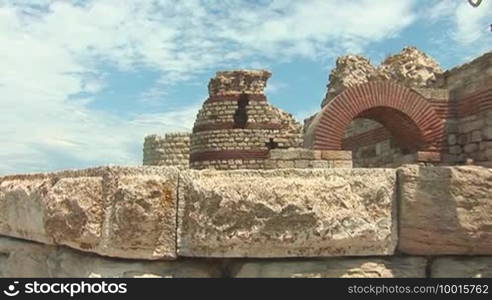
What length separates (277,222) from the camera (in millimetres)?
2219

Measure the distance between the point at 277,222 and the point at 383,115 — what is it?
955 centimetres

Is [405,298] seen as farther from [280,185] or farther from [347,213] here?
[280,185]

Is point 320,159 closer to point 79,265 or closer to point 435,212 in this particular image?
point 435,212

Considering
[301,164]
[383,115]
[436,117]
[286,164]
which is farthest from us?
[383,115]

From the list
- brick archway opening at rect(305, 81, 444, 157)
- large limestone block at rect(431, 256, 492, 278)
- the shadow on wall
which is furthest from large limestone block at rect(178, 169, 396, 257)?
brick archway opening at rect(305, 81, 444, 157)

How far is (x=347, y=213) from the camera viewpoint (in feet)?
7.43

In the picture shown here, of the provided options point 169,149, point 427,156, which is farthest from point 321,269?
point 169,149

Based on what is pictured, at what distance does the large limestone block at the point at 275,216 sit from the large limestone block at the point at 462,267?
28 cm

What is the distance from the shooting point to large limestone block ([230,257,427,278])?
7.41 feet

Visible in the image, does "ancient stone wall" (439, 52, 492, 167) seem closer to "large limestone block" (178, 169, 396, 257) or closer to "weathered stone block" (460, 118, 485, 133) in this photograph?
"weathered stone block" (460, 118, 485, 133)

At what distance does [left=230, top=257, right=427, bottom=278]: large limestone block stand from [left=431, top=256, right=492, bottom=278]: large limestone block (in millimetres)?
132

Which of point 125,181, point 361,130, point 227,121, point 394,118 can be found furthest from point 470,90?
point 227,121

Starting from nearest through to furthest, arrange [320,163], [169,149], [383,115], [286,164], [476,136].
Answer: [320,163] < [286,164] < [476,136] < [383,115] < [169,149]

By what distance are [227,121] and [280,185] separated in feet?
63.3
